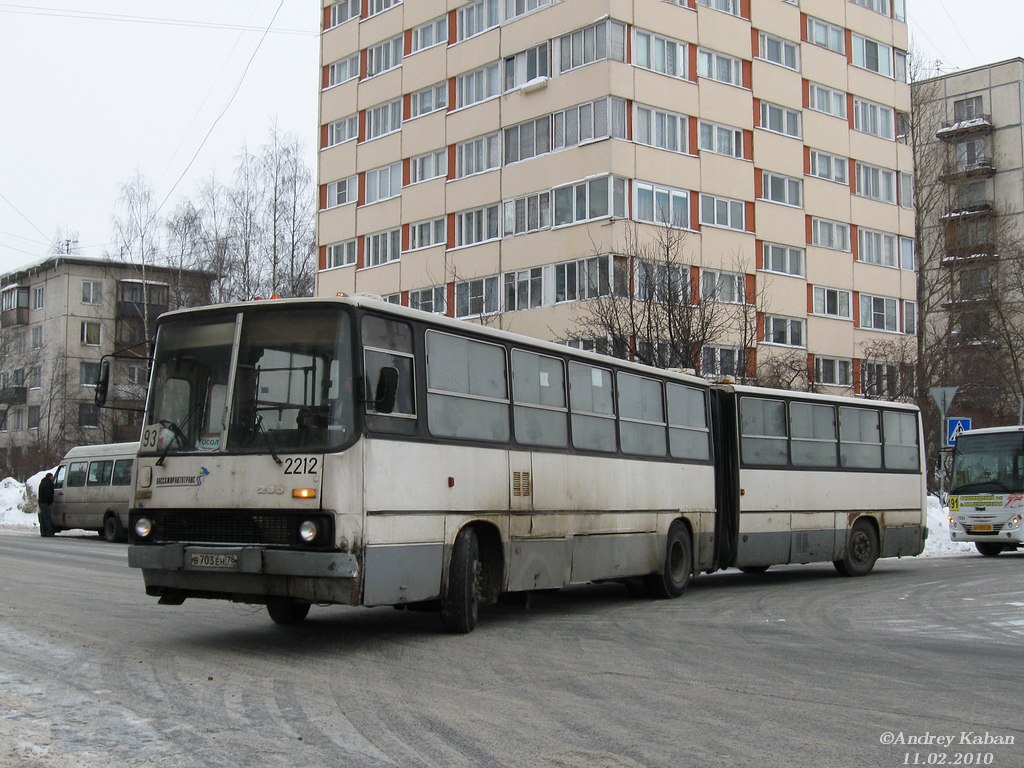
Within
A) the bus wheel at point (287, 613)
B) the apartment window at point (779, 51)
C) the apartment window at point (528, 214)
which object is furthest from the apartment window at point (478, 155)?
the bus wheel at point (287, 613)

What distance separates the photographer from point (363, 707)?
787 cm

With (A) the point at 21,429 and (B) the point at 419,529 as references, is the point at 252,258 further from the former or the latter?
(B) the point at 419,529

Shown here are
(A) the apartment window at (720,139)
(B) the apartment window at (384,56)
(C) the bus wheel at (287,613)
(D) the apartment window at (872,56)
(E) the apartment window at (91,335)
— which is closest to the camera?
(C) the bus wheel at (287,613)

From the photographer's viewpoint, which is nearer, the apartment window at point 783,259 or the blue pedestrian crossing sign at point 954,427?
the blue pedestrian crossing sign at point 954,427

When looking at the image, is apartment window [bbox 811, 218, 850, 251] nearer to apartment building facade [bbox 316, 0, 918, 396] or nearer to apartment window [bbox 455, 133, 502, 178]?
apartment building facade [bbox 316, 0, 918, 396]

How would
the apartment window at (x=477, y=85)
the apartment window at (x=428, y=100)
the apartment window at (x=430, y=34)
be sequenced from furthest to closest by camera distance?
the apartment window at (x=430, y=34)
the apartment window at (x=428, y=100)
the apartment window at (x=477, y=85)

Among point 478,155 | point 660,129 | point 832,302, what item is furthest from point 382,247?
point 832,302

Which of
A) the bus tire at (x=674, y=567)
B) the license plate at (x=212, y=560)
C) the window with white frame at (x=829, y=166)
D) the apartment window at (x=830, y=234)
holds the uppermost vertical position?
the window with white frame at (x=829, y=166)

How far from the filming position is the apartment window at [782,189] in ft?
163

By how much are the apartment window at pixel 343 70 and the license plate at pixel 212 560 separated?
48.8m

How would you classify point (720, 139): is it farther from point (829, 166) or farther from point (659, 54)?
point (829, 166)

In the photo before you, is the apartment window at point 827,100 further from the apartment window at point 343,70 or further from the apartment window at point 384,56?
the apartment window at point 343,70

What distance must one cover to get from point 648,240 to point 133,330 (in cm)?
4177

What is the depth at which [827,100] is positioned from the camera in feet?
176
